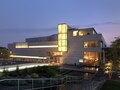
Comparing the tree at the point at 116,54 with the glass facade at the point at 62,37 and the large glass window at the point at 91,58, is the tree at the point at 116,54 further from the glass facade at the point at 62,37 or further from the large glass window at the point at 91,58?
the glass facade at the point at 62,37

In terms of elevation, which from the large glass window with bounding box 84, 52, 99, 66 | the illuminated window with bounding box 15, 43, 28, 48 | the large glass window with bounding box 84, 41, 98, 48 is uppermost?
the illuminated window with bounding box 15, 43, 28, 48

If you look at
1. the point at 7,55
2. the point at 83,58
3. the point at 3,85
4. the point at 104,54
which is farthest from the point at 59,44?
the point at 3,85

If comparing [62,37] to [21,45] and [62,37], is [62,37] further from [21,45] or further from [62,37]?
[21,45]

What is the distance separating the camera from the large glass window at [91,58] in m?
59.0

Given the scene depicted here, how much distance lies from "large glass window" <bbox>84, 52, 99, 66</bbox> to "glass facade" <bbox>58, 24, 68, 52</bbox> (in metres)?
6.83

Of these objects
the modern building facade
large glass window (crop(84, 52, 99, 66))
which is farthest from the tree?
large glass window (crop(84, 52, 99, 66))

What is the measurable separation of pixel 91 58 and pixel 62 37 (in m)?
10.6

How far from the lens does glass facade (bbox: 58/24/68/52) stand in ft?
210

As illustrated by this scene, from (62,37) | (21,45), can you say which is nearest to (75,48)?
(62,37)

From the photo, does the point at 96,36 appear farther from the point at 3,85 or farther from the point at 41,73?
the point at 3,85

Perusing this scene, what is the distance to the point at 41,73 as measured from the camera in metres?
25.5

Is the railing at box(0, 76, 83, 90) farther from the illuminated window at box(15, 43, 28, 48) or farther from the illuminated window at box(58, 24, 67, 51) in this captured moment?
the illuminated window at box(15, 43, 28, 48)

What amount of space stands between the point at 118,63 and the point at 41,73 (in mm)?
21994

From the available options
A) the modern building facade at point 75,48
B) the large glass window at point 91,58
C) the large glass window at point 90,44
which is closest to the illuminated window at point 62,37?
the modern building facade at point 75,48
